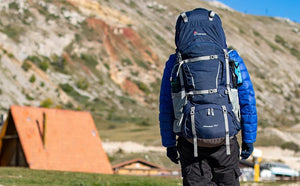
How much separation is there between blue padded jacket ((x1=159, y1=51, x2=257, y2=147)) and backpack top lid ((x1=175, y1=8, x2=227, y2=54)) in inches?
8.1

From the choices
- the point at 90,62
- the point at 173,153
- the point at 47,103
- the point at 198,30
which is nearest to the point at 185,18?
the point at 198,30

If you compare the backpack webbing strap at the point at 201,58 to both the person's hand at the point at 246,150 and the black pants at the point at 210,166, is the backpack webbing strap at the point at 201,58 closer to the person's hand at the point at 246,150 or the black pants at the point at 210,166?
the black pants at the point at 210,166

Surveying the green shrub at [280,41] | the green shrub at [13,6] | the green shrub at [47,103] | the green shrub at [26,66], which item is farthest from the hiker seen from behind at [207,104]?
the green shrub at [280,41]

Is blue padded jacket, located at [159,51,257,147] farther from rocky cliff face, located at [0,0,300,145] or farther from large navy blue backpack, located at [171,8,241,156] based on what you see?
rocky cliff face, located at [0,0,300,145]

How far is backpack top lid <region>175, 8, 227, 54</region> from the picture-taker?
180 inches

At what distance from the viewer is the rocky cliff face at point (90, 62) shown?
74.6 metres

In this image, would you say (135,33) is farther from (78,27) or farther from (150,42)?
(78,27)

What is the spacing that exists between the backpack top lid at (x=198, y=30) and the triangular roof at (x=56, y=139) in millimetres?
→ 14771

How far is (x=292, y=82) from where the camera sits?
4486 inches

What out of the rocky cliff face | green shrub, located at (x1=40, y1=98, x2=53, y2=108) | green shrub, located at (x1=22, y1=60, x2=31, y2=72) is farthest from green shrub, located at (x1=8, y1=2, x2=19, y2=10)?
green shrub, located at (x1=40, y1=98, x2=53, y2=108)

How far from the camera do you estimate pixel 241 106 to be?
4641 mm

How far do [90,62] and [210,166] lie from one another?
83425 millimetres

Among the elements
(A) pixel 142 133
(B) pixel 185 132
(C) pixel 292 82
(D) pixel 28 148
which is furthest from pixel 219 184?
(C) pixel 292 82

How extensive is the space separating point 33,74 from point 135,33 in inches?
1139
